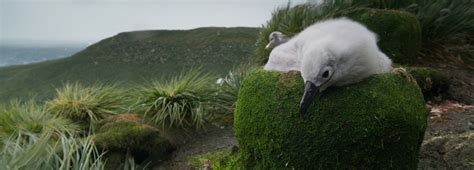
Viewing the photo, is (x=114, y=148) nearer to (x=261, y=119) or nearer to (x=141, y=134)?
(x=141, y=134)

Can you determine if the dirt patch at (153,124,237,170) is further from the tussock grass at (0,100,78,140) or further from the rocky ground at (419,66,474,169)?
the rocky ground at (419,66,474,169)

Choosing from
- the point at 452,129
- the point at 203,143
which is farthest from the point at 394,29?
the point at 203,143

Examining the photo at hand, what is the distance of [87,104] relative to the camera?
4867 mm

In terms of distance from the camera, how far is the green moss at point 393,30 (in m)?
4.66

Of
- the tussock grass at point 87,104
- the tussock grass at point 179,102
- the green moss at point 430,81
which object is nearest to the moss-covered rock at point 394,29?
the green moss at point 430,81

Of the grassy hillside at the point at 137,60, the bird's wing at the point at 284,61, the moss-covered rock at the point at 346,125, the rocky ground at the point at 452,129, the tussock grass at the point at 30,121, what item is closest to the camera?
the moss-covered rock at the point at 346,125

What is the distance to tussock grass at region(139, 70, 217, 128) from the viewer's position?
4.49 m

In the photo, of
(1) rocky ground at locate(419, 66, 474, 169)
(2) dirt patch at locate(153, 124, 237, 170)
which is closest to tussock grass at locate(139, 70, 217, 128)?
(2) dirt patch at locate(153, 124, 237, 170)

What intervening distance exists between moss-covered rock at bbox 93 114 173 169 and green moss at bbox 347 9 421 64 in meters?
2.10

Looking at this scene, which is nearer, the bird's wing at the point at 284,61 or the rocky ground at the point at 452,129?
the bird's wing at the point at 284,61

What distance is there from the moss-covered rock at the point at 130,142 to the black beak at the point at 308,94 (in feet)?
6.81

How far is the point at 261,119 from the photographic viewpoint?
223 cm

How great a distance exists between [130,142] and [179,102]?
955mm

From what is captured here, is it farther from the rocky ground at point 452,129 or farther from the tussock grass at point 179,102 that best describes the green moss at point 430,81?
the tussock grass at point 179,102
